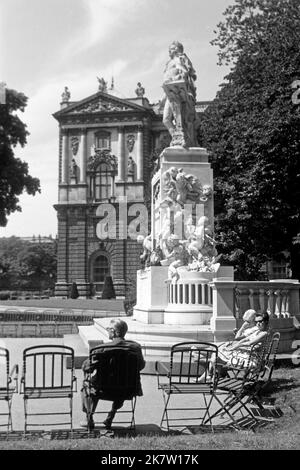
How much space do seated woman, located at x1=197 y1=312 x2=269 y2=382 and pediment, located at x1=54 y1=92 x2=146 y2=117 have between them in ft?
181

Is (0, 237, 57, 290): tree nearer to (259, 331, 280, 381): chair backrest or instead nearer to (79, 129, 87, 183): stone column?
(79, 129, 87, 183): stone column

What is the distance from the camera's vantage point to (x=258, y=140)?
68.4 ft

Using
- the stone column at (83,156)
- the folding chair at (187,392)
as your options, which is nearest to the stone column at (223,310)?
the folding chair at (187,392)

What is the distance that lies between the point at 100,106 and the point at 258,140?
4399cm

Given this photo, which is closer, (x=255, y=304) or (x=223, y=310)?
(x=223, y=310)

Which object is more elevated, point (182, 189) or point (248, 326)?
point (182, 189)

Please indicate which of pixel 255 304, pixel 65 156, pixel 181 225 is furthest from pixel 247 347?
pixel 65 156

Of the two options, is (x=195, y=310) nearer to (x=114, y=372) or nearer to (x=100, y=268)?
(x=114, y=372)

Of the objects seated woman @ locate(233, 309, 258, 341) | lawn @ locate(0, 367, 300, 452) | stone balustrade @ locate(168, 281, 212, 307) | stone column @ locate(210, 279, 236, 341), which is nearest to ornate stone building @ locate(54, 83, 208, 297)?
stone balustrade @ locate(168, 281, 212, 307)

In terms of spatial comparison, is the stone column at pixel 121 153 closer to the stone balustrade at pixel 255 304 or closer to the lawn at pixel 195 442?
the stone balustrade at pixel 255 304

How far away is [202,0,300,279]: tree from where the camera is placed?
824 inches

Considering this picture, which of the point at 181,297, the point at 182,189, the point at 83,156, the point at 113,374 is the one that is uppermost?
the point at 83,156

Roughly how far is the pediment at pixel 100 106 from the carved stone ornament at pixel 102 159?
4601 millimetres
